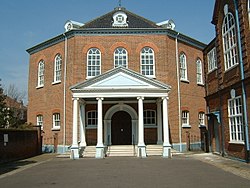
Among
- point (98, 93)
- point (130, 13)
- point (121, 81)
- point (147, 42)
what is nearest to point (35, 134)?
point (98, 93)

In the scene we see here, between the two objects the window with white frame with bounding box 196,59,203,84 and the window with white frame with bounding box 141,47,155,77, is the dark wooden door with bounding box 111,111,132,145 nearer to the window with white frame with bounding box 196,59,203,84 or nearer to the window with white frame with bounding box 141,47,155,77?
the window with white frame with bounding box 141,47,155,77

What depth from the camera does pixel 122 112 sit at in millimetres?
23938

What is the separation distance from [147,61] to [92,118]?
7007mm

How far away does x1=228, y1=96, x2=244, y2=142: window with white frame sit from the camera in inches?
611

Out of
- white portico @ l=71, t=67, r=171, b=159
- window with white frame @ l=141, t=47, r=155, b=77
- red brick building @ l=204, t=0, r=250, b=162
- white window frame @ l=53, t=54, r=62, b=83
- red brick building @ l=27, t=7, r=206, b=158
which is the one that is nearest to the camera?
red brick building @ l=204, t=0, r=250, b=162

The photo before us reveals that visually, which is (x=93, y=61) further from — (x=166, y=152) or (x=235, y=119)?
(x=235, y=119)

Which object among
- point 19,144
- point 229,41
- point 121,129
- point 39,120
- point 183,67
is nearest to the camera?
point 229,41

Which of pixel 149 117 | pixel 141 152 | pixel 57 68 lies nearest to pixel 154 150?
pixel 141 152

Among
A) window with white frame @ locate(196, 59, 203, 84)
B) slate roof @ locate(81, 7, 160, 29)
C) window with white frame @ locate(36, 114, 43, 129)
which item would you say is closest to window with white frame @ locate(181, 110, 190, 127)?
window with white frame @ locate(196, 59, 203, 84)

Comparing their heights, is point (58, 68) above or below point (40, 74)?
above

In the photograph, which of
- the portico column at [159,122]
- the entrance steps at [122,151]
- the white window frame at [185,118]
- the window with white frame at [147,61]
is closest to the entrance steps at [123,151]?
the entrance steps at [122,151]

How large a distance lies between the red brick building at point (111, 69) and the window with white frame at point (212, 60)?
12.0ft

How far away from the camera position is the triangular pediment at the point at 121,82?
65.7 ft

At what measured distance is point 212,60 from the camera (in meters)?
20.6
